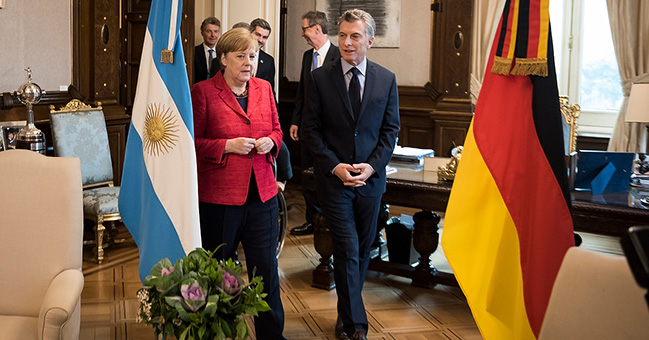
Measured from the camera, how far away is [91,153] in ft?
16.9

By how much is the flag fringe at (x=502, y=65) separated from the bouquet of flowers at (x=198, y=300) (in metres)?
1.13

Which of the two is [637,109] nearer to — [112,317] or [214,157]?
[214,157]

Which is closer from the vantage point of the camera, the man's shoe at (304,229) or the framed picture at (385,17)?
the man's shoe at (304,229)

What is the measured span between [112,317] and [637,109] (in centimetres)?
360

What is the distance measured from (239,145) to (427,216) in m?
1.79

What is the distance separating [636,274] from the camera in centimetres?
103

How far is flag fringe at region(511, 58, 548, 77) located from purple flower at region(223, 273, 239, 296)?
Answer: 122cm

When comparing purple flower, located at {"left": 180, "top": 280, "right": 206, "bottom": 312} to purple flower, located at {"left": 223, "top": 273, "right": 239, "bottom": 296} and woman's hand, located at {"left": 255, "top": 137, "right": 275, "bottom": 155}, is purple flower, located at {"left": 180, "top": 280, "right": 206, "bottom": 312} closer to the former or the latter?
purple flower, located at {"left": 223, "top": 273, "right": 239, "bottom": 296}

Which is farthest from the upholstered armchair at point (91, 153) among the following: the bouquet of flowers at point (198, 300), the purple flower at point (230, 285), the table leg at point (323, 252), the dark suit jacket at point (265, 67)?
the purple flower at point (230, 285)

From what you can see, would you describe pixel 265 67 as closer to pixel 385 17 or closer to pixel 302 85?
pixel 302 85

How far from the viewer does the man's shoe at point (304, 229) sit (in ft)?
18.9

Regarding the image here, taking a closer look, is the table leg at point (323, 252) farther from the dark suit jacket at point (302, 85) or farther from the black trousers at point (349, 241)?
the dark suit jacket at point (302, 85)

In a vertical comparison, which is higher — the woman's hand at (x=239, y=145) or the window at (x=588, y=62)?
the window at (x=588, y=62)

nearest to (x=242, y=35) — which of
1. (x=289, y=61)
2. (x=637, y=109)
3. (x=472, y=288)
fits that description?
(x=472, y=288)
